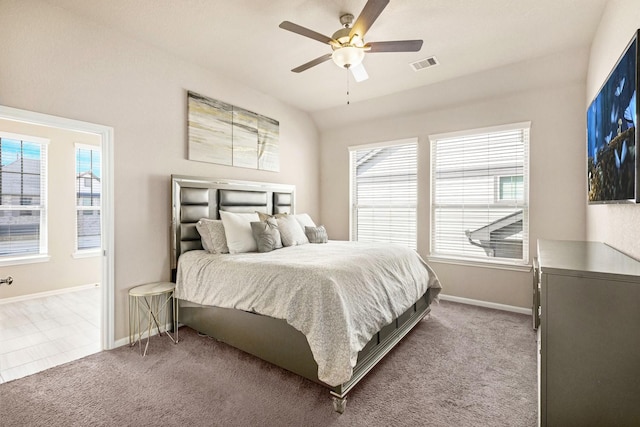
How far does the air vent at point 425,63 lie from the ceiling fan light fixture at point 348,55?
1.36 metres

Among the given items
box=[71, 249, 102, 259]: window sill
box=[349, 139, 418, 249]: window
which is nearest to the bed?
box=[349, 139, 418, 249]: window

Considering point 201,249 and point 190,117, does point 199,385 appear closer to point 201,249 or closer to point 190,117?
point 201,249

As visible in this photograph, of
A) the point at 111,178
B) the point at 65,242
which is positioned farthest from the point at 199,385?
the point at 65,242

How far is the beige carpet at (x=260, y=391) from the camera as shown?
6.08 feet

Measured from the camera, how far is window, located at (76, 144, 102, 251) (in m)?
4.92

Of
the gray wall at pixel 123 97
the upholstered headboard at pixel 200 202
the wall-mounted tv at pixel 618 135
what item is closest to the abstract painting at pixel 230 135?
the gray wall at pixel 123 97

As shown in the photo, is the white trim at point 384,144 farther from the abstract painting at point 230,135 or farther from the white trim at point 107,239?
the white trim at point 107,239

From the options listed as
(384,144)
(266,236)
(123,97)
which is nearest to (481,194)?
(384,144)

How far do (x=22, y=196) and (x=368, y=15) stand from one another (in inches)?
216

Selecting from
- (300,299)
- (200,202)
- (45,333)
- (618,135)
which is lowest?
(45,333)

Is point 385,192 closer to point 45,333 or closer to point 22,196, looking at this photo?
point 45,333

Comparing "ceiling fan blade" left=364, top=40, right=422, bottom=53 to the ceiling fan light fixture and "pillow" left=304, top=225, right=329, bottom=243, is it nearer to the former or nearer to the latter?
the ceiling fan light fixture

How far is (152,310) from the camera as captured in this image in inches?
124

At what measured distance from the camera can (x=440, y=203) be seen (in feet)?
14.5
